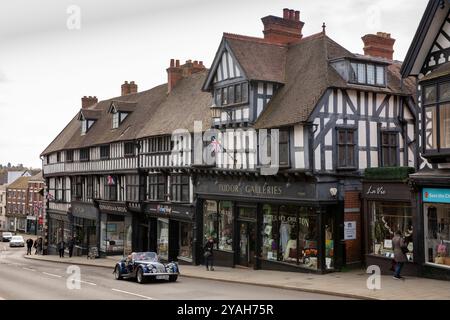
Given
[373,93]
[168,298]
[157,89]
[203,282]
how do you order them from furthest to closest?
[157,89] < [373,93] < [203,282] < [168,298]

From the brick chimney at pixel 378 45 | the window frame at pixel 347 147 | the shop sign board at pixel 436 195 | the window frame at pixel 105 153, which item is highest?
the brick chimney at pixel 378 45

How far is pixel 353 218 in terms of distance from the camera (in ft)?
78.5

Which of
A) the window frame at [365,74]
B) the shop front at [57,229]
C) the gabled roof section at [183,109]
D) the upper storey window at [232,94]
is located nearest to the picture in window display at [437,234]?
the window frame at [365,74]

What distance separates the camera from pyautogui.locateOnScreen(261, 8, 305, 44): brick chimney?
96.8 feet

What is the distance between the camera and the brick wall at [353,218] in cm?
2377

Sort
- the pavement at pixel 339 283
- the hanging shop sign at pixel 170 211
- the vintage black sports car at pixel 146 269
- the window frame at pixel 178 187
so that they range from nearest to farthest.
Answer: the pavement at pixel 339 283 → the vintage black sports car at pixel 146 269 → the hanging shop sign at pixel 170 211 → the window frame at pixel 178 187

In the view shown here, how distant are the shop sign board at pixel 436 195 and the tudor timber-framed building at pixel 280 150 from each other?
3.09m

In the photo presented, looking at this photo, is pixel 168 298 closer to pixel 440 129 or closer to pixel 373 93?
pixel 440 129

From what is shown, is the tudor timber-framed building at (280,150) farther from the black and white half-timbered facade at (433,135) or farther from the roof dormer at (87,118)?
the roof dormer at (87,118)

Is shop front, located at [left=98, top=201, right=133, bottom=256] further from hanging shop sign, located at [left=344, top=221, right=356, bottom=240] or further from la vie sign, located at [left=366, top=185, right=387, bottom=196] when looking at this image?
la vie sign, located at [left=366, top=185, right=387, bottom=196]

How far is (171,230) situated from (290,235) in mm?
11533

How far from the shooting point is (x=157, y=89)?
142 feet
